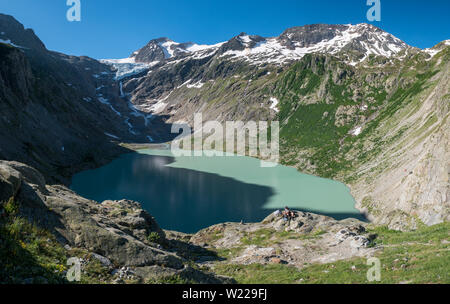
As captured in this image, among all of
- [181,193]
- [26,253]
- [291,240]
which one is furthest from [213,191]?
[26,253]

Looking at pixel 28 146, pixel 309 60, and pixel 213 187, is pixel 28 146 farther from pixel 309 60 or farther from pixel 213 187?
pixel 309 60

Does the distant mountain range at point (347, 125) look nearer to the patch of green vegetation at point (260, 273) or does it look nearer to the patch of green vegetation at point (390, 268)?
the patch of green vegetation at point (390, 268)

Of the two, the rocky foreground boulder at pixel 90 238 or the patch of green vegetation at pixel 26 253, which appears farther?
the rocky foreground boulder at pixel 90 238

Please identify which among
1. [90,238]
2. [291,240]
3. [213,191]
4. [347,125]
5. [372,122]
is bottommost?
[291,240]

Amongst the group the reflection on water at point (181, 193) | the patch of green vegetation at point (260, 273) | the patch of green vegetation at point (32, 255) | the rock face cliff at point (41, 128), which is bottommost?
the patch of green vegetation at point (260, 273)

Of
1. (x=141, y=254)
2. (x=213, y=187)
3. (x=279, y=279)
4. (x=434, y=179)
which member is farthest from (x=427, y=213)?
(x=213, y=187)

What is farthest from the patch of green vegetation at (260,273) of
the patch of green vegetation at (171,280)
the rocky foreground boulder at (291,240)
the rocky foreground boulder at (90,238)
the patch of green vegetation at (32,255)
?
the patch of green vegetation at (32,255)

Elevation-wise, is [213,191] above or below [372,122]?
below

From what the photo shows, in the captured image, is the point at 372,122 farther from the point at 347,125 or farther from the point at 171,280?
the point at 171,280
